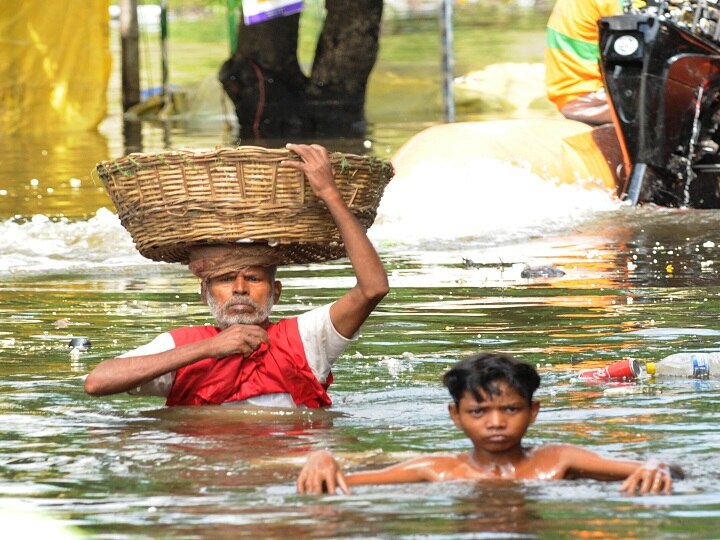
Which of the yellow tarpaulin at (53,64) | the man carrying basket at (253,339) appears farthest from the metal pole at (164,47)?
the man carrying basket at (253,339)

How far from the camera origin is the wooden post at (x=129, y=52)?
24938mm

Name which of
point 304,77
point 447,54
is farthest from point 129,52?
point 447,54

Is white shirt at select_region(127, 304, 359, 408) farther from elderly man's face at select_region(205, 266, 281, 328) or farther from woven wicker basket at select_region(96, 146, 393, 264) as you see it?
woven wicker basket at select_region(96, 146, 393, 264)

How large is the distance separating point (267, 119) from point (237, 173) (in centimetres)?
1789

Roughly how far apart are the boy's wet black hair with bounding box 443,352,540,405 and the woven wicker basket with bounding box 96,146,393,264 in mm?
1142

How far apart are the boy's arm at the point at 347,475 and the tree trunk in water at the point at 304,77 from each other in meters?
17.8

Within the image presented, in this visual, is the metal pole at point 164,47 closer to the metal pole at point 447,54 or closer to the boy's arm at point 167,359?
the metal pole at point 447,54

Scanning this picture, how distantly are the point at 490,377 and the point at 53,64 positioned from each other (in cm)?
1875

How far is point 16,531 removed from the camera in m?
5.16

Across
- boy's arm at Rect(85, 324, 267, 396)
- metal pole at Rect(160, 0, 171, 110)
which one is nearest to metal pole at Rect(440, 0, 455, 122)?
metal pole at Rect(160, 0, 171, 110)

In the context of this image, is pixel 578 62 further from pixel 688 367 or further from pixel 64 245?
pixel 688 367

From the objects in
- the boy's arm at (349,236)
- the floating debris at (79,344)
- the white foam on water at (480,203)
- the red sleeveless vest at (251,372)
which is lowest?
the white foam on water at (480,203)

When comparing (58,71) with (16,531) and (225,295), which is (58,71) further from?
(16,531)

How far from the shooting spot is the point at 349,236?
6.45 m
